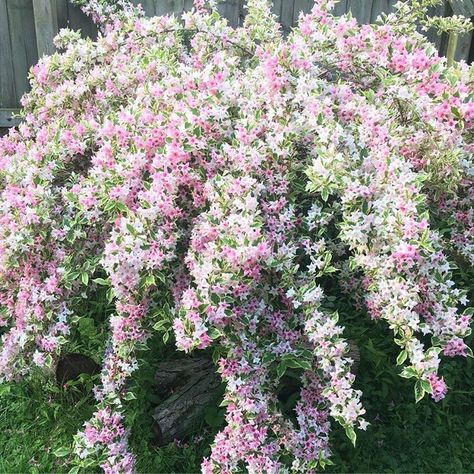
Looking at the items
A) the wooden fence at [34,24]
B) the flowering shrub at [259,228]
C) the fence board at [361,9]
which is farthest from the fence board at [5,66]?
the fence board at [361,9]

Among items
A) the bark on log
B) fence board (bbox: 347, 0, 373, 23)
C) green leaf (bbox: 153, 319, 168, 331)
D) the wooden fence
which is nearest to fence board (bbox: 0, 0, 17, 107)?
the wooden fence

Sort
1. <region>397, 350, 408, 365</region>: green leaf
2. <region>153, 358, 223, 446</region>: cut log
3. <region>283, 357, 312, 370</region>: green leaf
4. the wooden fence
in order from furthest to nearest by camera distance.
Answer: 1. the wooden fence
2. <region>153, 358, 223, 446</region>: cut log
3. <region>283, 357, 312, 370</region>: green leaf
4. <region>397, 350, 408, 365</region>: green leaf

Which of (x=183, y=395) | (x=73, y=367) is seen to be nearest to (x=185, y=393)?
(x=183, y=395)

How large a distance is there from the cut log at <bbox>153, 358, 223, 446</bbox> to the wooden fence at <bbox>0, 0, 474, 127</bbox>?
3.12 meters

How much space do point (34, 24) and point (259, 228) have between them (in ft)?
12.8

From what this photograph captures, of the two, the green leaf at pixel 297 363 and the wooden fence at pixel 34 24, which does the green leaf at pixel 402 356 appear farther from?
the wooden fence at pixel 34 24

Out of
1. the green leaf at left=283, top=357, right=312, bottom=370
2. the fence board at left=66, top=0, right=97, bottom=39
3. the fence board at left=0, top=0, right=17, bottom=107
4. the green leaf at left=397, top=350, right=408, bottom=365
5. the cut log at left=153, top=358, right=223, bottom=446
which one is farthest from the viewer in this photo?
the fence board at left=66, top=0, right=97, bottom=39

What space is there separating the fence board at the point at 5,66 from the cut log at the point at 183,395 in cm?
331

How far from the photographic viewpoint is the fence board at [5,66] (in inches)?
199

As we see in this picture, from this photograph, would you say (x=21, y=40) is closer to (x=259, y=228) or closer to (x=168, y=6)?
(x=168, y=6)

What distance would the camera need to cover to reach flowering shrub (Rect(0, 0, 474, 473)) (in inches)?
84.3

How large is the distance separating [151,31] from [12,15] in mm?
2008

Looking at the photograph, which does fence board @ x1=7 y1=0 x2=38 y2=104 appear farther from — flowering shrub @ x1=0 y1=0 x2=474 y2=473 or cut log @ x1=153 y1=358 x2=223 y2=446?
cut log @ x1=153 y1=358 x2=223 y2=446

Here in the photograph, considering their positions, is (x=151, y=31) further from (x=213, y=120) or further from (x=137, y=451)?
(x=137, y=451)
